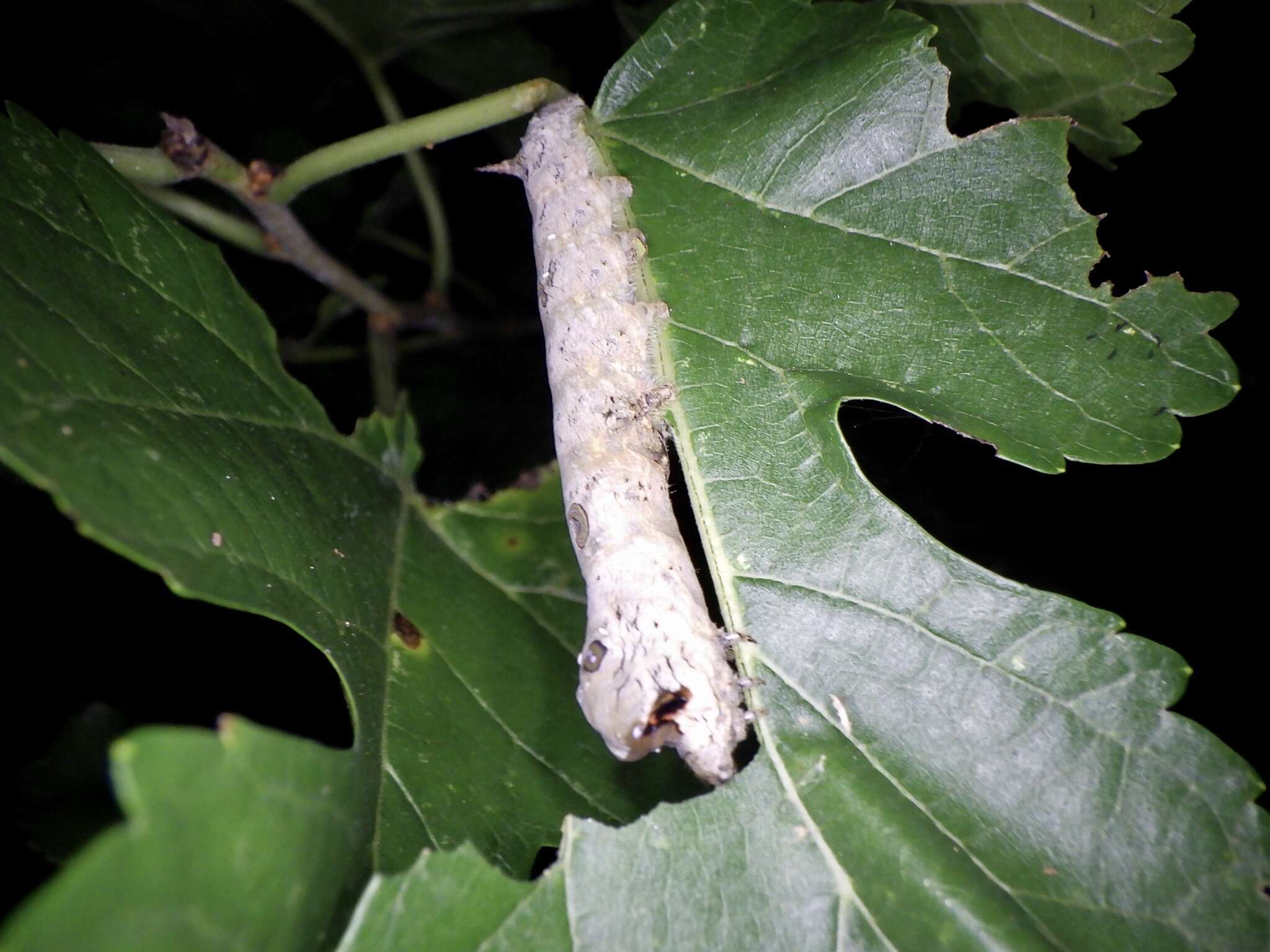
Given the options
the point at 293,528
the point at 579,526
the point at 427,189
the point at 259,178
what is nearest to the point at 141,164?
the point at 259,178

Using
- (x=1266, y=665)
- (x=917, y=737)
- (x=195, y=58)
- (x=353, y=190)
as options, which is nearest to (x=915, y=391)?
(x=917, y=737)

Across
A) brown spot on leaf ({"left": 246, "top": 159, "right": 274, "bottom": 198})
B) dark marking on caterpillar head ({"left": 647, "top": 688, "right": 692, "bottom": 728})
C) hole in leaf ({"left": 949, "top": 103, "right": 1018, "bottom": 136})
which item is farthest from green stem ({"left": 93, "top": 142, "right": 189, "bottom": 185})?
hole in leaf ({"left": 949, "top": 103, "right": 1018, "bottom": 136})

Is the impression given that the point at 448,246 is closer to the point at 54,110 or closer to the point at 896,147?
the point at 54,110

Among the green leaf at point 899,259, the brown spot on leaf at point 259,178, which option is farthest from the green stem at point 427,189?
the green leaf at point 899,259

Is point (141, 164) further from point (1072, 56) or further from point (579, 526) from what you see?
point (1072, 56)

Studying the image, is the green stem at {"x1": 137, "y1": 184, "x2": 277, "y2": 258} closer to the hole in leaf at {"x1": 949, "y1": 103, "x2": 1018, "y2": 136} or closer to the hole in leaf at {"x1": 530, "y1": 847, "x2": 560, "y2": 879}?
the hole in leaf at {"x1": 530, "y1": 847, "x2": 560, "y2": 879}

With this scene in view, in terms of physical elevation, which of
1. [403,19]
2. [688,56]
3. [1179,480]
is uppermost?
[403,19]

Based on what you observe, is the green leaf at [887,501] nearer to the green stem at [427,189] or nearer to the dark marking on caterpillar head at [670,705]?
the dark marking on caterpillar head at [670,705]
